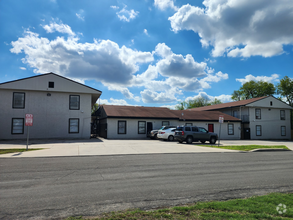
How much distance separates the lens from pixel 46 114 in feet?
83.8

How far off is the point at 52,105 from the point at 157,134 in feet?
41.4

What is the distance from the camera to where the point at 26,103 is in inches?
982

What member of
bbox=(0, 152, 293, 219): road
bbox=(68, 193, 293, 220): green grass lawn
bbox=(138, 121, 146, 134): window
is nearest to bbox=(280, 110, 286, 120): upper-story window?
bbox=(138, 121, 146, 134): window

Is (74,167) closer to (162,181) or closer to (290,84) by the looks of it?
(162,181)

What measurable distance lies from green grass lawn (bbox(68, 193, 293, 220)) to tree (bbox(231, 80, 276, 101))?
66.7 meters

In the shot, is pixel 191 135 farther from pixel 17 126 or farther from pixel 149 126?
pixel 17 126

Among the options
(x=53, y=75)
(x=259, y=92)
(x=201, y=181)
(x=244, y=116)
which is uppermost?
(x=259, y=92)

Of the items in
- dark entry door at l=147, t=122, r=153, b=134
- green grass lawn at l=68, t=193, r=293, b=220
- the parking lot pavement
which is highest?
dark entry door at l=147, t=122, r=153, b=134

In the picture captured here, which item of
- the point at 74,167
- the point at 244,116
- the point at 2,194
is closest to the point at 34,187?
the point at 2,194

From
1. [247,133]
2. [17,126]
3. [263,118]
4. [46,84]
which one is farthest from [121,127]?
[263,118]

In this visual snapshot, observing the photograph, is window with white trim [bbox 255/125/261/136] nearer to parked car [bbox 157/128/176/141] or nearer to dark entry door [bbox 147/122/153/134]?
dark entry door [bbox 147/122/153/134]

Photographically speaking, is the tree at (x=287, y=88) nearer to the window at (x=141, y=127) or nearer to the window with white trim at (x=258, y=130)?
the window with white trim at (x=258, y=130)

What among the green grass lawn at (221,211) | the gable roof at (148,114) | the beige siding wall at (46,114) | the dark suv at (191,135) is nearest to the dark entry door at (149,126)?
the gable roof at (148,114)

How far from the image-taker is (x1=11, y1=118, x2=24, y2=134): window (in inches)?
963
